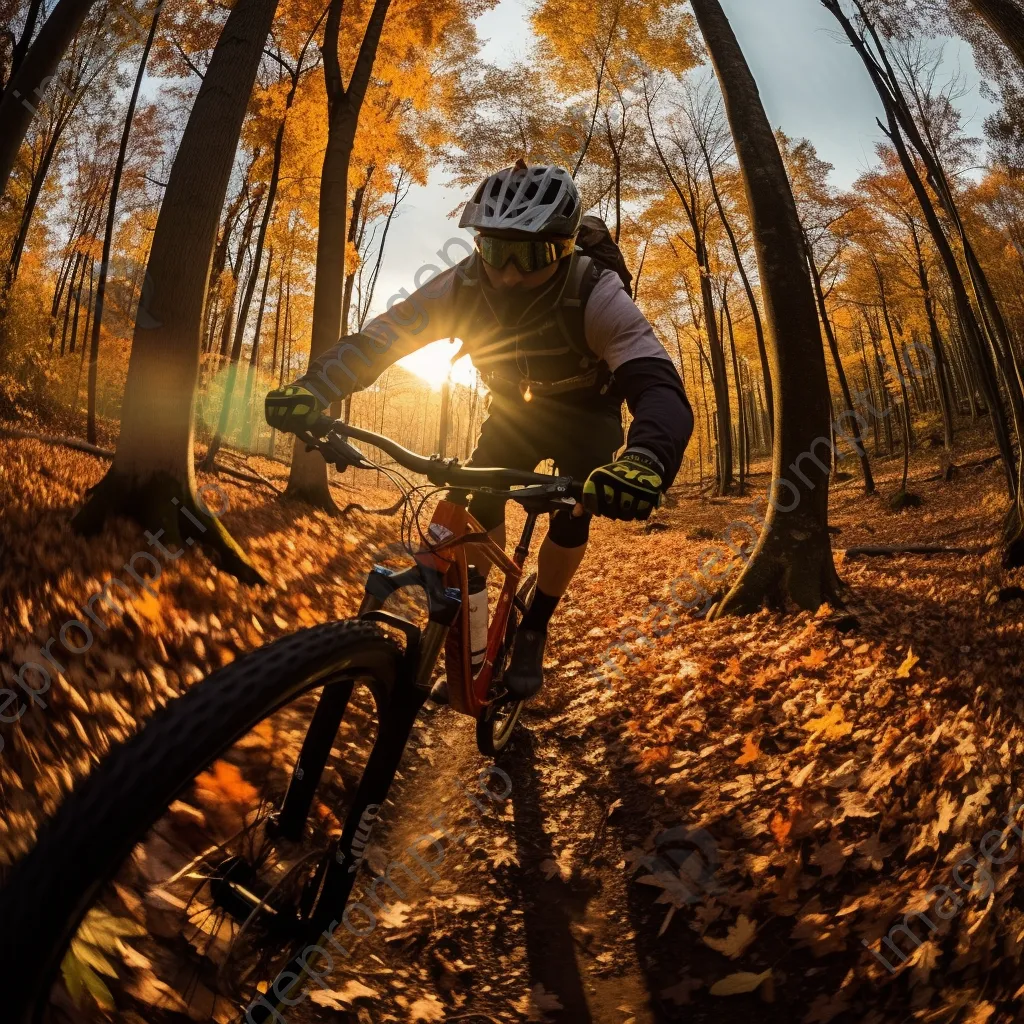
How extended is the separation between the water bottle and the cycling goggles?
4.22ft

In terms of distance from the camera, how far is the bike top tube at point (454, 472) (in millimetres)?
1842

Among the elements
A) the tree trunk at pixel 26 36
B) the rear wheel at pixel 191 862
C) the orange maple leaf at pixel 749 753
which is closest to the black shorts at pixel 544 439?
the rear wheel at pixel 191 862

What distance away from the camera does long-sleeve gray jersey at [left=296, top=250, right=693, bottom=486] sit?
7.57 feet

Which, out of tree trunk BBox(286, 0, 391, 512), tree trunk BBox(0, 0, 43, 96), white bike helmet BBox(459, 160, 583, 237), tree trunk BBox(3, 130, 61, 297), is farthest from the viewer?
tree trunk BBox(3, 130, 61, 297)

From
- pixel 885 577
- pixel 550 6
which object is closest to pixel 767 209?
pixel 885 577

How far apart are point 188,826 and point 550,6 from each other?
1755 centimetres

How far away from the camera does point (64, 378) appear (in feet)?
73.5

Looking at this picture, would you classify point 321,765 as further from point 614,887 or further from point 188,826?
point 614,887

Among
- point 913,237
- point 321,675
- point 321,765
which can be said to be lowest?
point 321,765

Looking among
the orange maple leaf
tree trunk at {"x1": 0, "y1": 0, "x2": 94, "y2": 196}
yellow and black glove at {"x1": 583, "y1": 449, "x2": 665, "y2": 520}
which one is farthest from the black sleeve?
tree trunk at {"x1": 0, "y1": 0, "x2": 94, "y2": 196}

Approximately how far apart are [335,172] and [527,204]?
316 inches

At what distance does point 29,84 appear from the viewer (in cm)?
583

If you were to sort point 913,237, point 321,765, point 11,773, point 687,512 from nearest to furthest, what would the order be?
point 321,765, point 11,773, point 687,512, point 913,237

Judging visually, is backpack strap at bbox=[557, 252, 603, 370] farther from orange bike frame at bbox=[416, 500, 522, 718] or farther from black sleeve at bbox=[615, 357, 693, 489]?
orange bike frame at bbox=[416, 500, 522, 718]
